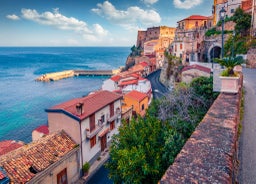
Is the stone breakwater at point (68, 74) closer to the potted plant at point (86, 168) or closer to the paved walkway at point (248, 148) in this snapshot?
the potted plant at point (86, 168)

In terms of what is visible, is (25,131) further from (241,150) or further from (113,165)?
(241,150)

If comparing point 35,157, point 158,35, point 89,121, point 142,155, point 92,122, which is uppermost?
point 158,35

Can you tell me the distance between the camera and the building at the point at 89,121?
17031 millimetres

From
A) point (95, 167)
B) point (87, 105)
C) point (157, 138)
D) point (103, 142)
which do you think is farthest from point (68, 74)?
point (157, 138)

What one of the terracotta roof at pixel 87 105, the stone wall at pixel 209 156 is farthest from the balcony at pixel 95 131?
the stone wall at pixel 209 156

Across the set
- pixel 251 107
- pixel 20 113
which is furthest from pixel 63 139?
pixel 20 113

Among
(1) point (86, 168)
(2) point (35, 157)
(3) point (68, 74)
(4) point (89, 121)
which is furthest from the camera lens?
(3) point (68, 74)

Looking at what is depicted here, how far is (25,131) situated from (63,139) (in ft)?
69.1

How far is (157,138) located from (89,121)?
31.9 ft

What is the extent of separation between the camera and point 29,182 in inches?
461

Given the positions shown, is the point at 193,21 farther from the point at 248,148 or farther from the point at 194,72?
the point at 248,148

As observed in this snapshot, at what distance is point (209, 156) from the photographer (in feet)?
13.7

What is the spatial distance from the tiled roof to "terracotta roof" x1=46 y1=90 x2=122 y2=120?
2.01 metres

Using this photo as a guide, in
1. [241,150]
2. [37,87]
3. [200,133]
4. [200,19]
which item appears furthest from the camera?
[37,87]
